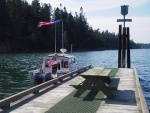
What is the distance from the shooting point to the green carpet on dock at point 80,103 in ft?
31.6

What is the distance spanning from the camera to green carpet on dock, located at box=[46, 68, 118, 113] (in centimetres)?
962

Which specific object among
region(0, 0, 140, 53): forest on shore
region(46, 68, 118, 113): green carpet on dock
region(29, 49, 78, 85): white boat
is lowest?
region(46, 68, 118, 113): green carpet on dock

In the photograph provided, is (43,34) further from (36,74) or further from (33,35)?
(36,74)

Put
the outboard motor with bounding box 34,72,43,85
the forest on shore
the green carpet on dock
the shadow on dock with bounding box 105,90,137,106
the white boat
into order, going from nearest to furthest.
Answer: the green carpet on dock → the shadow on dock with bounding box 105,90,137,106 → the outboard motor with bounding box 34,72,43,85 → the white boat → the forest on shore

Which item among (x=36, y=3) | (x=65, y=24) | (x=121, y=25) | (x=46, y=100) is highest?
(x=36, y=3)

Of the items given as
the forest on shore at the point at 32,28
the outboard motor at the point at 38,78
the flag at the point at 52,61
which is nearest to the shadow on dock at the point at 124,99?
the outboard motor at the point at 38,78

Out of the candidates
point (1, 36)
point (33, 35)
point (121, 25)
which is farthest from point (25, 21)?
point (121, 25)

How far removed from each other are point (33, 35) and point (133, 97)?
114385 millimetres

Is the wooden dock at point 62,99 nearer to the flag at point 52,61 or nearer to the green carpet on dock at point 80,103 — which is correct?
the green carpet on dock at point 80,103

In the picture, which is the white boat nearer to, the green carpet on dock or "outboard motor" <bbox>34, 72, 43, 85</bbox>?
"outboard motor" <bbox>34, 72, 43, 85</bbox>

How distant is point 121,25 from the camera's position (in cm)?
2986

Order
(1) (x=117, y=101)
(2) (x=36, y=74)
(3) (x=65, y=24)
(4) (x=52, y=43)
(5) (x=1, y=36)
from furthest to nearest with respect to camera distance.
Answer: (3) (x=65, y=24) < (4) (x=52, y=43) < (5) (x=1, y=36) < (2) (x=36, y=74) < (1) (x=117, y=101)

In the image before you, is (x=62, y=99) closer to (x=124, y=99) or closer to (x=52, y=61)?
(x=124, y=99)

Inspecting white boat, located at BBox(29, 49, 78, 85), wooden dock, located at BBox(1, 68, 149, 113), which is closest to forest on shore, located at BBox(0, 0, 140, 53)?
white boat, located at BBox(29, 49, 78, 85)
